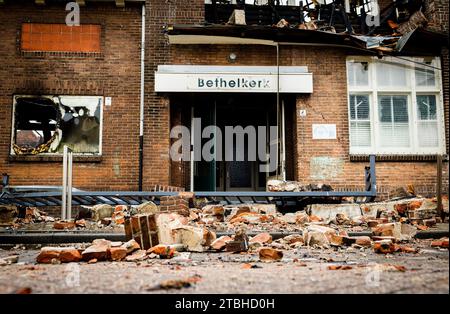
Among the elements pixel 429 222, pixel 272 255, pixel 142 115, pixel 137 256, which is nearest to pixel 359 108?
pixel 429 222

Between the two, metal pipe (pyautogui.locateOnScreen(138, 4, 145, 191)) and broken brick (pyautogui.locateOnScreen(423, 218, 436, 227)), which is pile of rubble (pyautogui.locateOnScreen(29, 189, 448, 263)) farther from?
metal pipe (pyautogui.locateOnScreen(138, 4, 145, 191))

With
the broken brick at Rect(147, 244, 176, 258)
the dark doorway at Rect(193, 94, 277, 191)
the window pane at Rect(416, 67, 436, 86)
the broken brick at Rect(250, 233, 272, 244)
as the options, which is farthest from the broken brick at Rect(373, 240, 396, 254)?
the window pane at Rect(416, 67, 436, 86)

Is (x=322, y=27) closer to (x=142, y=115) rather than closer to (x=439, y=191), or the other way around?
(x=142, y=115)

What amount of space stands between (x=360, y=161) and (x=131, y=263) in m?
8.06

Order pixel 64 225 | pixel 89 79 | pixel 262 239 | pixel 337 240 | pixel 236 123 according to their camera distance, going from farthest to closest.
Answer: pixel 236 123 < pixel 89 79 < pixel 64 225 < pixel 262 239 < pixel 337 240

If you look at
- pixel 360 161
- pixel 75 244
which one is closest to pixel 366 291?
pixel 75 244

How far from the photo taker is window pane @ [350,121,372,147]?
35.2ft

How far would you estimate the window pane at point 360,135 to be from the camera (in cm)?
1072

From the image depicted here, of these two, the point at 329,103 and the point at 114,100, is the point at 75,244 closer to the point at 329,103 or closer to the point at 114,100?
the point at 114,100

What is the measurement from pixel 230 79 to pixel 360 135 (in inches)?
148

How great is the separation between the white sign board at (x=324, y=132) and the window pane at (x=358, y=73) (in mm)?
1374

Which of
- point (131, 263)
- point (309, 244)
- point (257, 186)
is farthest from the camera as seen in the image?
point (257, 186)

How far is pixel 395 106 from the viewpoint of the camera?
35.8ft

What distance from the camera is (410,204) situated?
25.9 ft
